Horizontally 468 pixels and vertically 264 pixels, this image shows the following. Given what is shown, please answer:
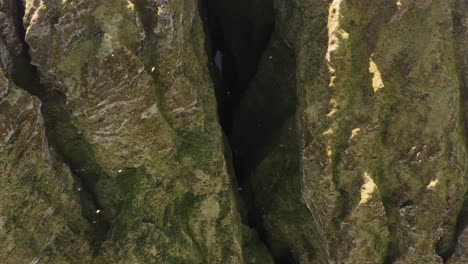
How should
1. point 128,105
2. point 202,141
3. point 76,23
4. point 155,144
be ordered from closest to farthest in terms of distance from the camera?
point 76,23 → point 128,105 → point 155,144 → point 202,141

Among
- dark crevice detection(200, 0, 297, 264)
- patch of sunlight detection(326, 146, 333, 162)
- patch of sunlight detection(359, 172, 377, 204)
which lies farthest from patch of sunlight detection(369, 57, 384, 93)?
dark crevice detection(200, 0, 297, 264)

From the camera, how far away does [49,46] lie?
820 centimetres

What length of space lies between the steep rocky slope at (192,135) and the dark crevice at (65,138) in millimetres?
32

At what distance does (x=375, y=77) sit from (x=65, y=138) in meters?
7.97

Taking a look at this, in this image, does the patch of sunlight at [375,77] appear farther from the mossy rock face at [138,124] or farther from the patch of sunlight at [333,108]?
the mossy rock face at [138,124]

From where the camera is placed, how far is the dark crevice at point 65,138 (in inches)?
340

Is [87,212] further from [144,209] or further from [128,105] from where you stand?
[128,105]

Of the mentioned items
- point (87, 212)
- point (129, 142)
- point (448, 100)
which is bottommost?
point (87, 212)

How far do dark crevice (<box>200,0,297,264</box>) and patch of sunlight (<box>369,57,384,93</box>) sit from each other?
370cm

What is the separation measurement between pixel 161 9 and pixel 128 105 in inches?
93.1

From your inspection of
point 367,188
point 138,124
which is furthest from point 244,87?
point 367,188

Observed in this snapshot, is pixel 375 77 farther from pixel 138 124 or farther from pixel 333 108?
pixel 138 124

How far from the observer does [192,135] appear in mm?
10156

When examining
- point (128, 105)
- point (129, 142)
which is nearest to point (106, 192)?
point (129, 142)
